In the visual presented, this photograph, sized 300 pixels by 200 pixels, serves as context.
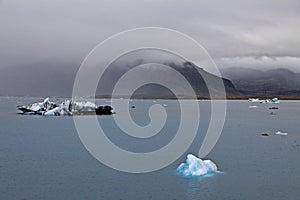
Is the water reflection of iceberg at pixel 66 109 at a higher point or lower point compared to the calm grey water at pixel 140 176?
higher

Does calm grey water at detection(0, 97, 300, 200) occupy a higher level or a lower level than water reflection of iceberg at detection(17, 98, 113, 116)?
lower

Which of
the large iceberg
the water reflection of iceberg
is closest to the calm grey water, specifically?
the large iceberg

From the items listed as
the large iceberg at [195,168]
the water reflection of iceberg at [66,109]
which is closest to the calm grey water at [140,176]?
the large iceberg at [195,168]

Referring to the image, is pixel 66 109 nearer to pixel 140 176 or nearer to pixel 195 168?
pixel 140 176

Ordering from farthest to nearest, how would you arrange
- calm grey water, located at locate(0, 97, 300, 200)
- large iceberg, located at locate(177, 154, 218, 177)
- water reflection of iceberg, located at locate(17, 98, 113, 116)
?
water reflection of iceberg, located at locate(17, 98, 113, 116) < large iceberg, located at locate(177, 154, 218, 177) < calm grey water, located at locate(0, 97, 300, 200)

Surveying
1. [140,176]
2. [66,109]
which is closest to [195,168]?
[140,176]

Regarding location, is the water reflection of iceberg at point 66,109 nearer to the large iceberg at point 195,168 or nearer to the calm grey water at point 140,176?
the calm grey water at point 140,176

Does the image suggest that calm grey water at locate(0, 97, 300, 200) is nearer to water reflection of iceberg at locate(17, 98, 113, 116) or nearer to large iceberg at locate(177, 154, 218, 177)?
large iceberg at locate(177, 154, 218, 177)

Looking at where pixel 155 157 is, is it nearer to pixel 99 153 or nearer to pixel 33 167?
pixel 99 153

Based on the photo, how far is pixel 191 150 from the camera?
25297 millimetres

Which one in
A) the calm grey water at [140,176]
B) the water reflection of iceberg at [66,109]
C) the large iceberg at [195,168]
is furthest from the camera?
the water reflection of iceberg at [66,109]

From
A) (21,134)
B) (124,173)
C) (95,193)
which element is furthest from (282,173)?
(21,134)

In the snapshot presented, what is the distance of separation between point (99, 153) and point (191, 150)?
608 centimetres

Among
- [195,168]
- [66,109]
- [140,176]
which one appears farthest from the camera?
[66,109]
